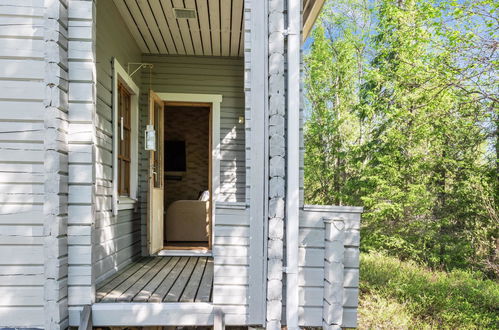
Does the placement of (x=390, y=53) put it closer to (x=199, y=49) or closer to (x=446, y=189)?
(x=446, y=189)

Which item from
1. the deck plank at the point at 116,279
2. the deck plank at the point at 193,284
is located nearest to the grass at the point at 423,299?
the deck plank at the point at 193,284

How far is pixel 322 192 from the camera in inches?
424

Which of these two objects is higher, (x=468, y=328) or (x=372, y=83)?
(x=372, y=83)

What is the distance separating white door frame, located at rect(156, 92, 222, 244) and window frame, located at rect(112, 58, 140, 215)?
0.54m

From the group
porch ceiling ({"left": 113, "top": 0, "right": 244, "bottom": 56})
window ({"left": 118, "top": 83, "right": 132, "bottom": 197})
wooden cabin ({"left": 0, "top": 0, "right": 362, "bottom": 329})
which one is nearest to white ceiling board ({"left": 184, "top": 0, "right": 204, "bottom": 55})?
porch ceiling ({"left": 113, "top": 0, "right": 244, "bottom": 56})

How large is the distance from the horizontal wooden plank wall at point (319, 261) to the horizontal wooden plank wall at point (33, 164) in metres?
1.74

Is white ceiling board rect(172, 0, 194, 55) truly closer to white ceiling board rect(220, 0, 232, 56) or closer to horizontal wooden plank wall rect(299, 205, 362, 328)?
white ceiling board rect(220, 0, 232, 56)

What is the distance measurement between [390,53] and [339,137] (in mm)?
2586

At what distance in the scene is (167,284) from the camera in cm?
337

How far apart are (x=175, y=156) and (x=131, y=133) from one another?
4.28 metres

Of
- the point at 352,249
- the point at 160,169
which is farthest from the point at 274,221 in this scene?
the point at 160,169

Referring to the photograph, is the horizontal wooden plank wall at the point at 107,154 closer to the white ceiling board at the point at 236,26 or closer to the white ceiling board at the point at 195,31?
the white ceiling board at the point at 195,31

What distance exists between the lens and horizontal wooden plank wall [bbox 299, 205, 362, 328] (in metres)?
2.70

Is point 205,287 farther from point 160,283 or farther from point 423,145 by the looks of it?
point 423,145
